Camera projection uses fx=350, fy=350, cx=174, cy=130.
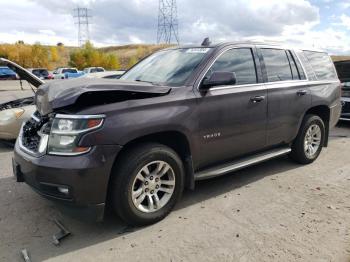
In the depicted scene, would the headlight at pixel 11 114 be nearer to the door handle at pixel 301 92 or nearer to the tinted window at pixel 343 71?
the door handle at pixel 301 92

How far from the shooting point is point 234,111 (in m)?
4.19

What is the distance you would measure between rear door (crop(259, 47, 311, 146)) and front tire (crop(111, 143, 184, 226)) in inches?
66.8

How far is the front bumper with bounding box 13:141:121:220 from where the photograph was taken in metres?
3.07

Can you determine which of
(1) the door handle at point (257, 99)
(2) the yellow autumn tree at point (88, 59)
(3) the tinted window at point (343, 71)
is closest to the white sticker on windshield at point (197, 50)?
(1) the door handle at point (257, 99)

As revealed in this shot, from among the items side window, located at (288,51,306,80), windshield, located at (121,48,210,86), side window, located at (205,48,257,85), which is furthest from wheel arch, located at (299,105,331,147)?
windshield, located at (121,48,210,86)

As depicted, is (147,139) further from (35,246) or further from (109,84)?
(35,246)

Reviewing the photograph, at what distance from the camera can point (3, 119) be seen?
21.5 feet

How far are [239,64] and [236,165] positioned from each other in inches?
50.0

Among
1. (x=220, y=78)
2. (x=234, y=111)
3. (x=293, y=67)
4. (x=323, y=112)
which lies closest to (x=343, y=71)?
(x=323, y=112)

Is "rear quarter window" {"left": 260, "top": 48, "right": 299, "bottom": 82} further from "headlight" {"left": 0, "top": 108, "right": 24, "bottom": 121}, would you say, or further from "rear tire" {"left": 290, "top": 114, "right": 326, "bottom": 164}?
"headlight" {"left": 0, "top": 108, "right": 24, "bottom": 121}

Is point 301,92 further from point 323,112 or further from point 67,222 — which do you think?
point 67,222

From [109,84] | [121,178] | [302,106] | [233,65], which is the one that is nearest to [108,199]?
[121,178]

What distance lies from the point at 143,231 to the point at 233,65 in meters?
2.25

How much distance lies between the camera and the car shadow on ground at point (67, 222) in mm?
3264
